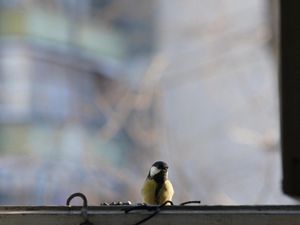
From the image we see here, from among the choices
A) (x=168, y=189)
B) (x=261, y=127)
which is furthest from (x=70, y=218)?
(x=261, y=127)

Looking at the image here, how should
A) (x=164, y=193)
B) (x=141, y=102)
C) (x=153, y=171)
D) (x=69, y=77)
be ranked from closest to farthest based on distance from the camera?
1. (x=164, y=193)
2. (x=153, y=171)
3. (x=141, y=102)
4. (x=69, y=77)

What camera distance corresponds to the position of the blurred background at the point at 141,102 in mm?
4895

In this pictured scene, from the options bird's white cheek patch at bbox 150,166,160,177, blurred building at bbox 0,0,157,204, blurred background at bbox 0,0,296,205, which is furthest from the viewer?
blurred building at bbox 0,0,157,204

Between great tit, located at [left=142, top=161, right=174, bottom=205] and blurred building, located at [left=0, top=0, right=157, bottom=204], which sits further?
blurred building, located at [left=0, top=0, right=157, bottom=204]

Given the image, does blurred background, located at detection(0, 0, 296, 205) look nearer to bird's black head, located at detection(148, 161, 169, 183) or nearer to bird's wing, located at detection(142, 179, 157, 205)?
bird's black head, located at detection(148, 161, 169, 183)

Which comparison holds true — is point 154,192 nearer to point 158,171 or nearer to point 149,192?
point 149,192

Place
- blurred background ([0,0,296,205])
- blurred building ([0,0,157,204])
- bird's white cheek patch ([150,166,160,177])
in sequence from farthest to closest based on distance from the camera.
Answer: blurred building ([0,0,157,204]) → blurred background ([0,0,296,205]) → bird's white cheek patch ([150,166,160,177])

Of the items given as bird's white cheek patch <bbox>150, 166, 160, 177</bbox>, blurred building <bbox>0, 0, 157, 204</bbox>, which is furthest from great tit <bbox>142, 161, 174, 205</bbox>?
blurred building <bbox>0, 0, 157, 204</bbox>

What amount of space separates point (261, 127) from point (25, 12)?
13.2 feet

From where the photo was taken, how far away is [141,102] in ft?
17.5

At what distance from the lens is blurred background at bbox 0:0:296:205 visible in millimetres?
4895

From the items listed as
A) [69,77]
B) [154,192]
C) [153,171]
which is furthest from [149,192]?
[69,77]

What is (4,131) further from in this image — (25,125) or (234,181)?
(234,181)

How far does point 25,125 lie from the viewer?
8.04 metres
